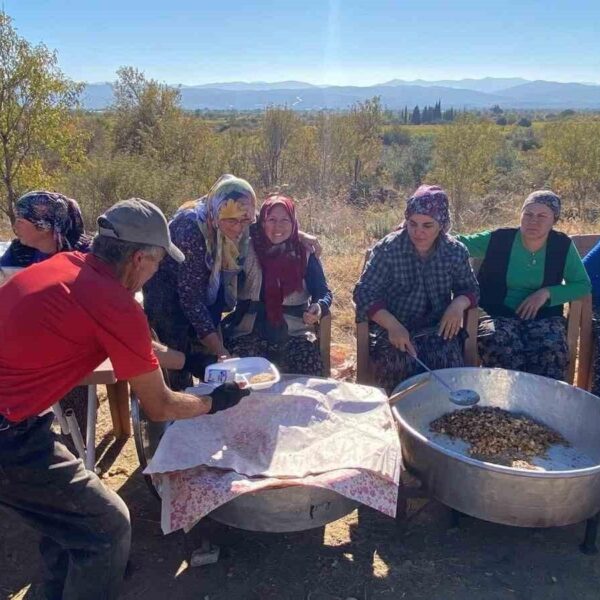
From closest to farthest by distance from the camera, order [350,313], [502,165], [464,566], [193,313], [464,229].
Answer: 1. [464,566]
2. [193,313]
3. [350,313]
4. [464,229]
5. [502,165]

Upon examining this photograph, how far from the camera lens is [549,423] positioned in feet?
8.91

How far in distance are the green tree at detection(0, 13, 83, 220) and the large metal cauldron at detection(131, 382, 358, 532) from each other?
852 cm

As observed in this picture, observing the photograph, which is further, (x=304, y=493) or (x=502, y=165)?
(x=502, y=165)

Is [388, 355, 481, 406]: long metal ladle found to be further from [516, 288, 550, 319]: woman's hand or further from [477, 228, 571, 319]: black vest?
[477, 228, 571, 319]: black vest

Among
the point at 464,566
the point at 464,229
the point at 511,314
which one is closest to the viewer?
the point at 464,566

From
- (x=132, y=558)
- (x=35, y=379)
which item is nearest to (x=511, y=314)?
(x=132, y=558)

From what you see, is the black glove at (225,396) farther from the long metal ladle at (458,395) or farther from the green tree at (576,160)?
the green tree at (576,160)

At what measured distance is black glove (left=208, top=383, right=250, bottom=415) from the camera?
1.94 meters

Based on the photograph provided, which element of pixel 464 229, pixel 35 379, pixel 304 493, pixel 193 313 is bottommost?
pixel 464 229

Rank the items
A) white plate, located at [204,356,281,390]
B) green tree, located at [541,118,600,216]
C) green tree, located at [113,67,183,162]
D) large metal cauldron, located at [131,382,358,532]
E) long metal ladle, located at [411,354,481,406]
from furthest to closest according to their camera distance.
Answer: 1. green tree, located at [113,67,183,162]
2. green tree, located at [541,118,600,216]
3. long metal ladle, located at [411,354,481,406]
4. white plate, located at [204,356,281,390]
5. large metal cauldron, located at [131,382,358,532]

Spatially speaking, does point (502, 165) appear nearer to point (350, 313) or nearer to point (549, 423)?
point (350, 313)

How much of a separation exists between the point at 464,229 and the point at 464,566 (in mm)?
9457

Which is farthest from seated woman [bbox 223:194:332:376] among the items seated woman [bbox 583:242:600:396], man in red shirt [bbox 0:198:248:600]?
seated woman [bbox 583:242:600:396]

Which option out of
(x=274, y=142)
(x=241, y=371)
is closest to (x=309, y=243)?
(x=241, y=371)
